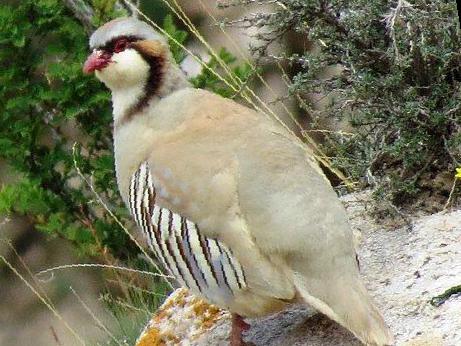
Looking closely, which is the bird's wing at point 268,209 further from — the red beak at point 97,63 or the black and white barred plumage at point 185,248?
the red beak at point 97,63

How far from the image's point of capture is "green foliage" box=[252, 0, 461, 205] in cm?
349

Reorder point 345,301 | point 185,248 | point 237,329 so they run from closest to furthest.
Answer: point 345,301 < point 185,248 < point 237,329

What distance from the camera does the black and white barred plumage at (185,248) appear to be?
2842 millimetres

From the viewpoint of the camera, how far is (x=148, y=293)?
502 centimetres

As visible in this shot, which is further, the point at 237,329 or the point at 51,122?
the point at 51,122

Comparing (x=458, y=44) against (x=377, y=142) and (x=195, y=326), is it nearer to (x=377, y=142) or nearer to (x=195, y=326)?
(x=377, y=142)

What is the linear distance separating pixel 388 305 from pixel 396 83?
2.87 ft

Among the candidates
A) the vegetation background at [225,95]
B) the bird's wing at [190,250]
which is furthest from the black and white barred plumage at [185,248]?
the vegetation background at [225,95]

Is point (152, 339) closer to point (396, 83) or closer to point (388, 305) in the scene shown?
point (388, 305)

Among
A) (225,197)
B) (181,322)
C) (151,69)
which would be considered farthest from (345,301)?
(151,69)

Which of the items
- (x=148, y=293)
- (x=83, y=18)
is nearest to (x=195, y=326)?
(x=148, y=293)

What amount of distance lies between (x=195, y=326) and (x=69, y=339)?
9.39 feet

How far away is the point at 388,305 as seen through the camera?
9.73 feet

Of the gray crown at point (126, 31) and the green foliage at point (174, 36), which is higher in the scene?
the gray crown at point (126, 31)
